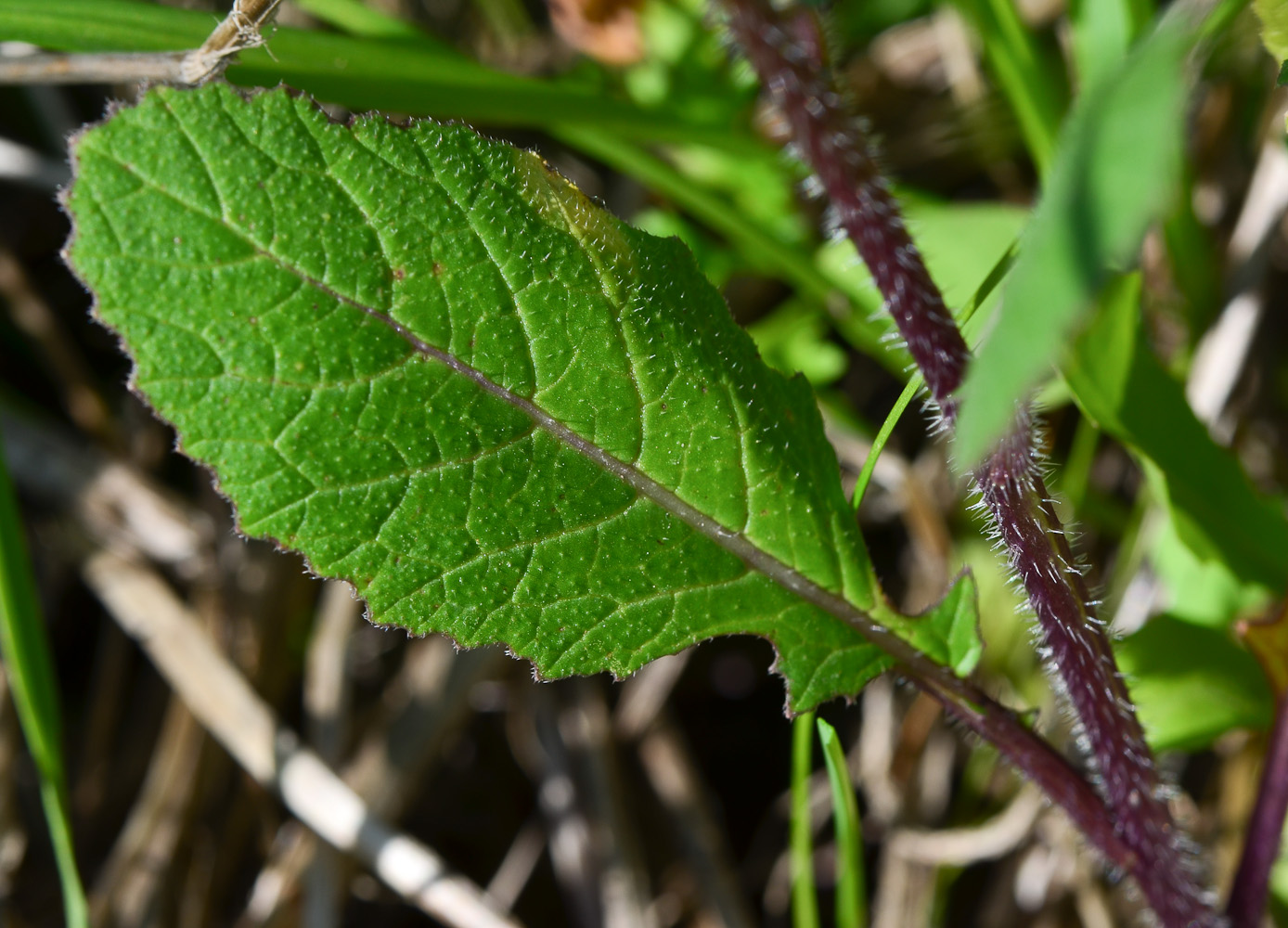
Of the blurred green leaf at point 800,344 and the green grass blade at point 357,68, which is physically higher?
the green grass blade at point 357,68

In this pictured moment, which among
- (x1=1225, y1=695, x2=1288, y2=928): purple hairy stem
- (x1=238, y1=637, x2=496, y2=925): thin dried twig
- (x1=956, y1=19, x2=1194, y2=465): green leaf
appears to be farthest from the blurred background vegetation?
(x1=956, y1=19, x2=1194, y2=465): green leaf

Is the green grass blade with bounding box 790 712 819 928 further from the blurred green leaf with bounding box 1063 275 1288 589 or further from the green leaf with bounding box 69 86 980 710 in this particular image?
the blurred green leaf with bounding box 1063 275 1288 589

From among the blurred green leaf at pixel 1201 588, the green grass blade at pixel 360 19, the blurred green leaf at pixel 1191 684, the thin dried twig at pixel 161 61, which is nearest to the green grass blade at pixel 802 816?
the blurred green leaf at pixel 1191 684

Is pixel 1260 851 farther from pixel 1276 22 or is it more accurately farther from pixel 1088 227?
pixel 1088 227

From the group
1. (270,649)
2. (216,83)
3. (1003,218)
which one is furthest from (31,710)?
(1003,218)

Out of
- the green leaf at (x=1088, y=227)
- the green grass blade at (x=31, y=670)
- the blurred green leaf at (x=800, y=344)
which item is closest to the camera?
the green leaf at (x=1088, y=227)

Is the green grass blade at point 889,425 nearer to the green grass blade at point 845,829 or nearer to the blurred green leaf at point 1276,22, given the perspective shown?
the green grass blade at point 845,829
